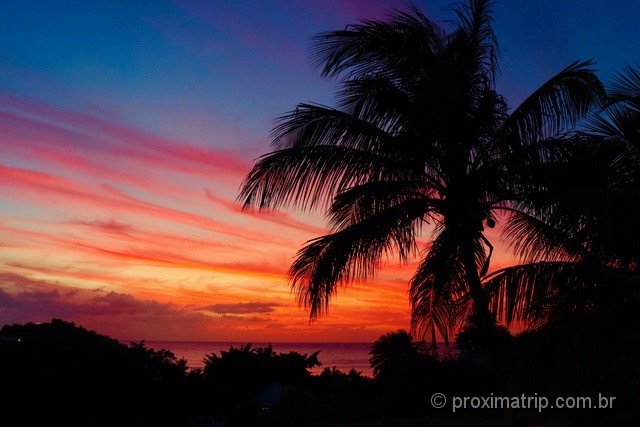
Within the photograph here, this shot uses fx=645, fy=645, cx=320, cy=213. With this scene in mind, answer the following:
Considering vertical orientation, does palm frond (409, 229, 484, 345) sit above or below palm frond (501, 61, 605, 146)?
below

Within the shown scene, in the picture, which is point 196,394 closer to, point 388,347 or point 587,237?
point 388,347

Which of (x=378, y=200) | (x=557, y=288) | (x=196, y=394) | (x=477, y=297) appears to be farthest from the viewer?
(x=196, y=394)

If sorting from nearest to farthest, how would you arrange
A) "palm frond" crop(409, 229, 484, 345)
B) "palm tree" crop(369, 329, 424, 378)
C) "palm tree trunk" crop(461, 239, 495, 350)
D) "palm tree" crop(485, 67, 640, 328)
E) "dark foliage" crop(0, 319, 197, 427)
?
"palm tree" crop(485, 67, 640, 328)
"palm tree trunk" crop(461, 239, 495, 350)
"palm frond" crop(409, 229, 484, 345)
"dark foliage" crop(0, 319, 197, 427)
"palm tree" crop(369, 329, 424, 378)

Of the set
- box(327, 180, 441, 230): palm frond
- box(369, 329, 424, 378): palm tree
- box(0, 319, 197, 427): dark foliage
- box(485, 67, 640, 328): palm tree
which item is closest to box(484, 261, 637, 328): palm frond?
box(485, 67, 640, 328): palm tree

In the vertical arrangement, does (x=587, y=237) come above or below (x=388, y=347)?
above

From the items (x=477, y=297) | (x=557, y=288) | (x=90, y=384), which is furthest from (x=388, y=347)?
(x=557, y=288)

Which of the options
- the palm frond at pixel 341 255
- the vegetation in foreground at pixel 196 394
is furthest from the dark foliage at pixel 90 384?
the palm frond at pixel 341 255

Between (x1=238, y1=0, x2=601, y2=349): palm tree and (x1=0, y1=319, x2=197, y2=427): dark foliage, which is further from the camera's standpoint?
(x1=0, y1=319, x2=197, y2=427): dark foliage

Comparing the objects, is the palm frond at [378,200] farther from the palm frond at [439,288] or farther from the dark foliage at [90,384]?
the dark foliage at [90,384]

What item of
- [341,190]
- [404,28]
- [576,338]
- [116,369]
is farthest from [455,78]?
[116,369]

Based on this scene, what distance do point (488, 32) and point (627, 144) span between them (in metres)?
3.68

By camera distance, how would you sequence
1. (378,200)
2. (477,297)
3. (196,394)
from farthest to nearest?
(196,394), (378,200), (477,297)

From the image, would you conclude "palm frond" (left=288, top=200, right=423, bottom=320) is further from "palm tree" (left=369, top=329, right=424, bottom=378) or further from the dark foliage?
"palm tree" (left=369, top=329, right=424, bottom=378)

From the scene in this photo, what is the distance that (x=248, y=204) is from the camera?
11.0 metres
